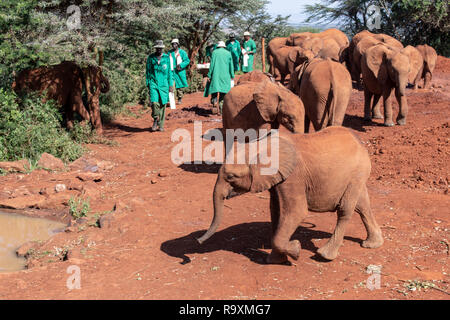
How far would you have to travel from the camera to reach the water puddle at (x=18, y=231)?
6.57 m

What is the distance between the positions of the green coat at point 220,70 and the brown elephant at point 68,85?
2.52 m

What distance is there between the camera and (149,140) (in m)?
11.8

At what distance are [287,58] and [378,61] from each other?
6.35 metres

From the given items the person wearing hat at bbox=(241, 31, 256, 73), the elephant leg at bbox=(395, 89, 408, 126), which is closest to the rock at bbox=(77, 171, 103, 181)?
the elephant leg at bbox=(395, 89, 408, 126)

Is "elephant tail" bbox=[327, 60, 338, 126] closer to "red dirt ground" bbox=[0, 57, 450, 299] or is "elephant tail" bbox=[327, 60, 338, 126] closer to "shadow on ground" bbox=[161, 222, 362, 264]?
"red dirt ground" bbox=[0, 57, 450, 299]

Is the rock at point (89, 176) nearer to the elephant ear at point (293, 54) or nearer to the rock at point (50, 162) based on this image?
the rock at point (50, 162)

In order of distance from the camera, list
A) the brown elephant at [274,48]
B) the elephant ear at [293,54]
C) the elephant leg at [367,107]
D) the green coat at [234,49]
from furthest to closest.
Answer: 1. the brown elephant at [274,48]
2. the green coat at [234,49]
3. the elephant ear at [293,54]
4. the elephant leg at [367,107]

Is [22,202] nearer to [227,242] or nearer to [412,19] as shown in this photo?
[227,242]

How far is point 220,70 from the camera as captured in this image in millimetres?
12539

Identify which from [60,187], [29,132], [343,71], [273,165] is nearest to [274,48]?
[343,71]

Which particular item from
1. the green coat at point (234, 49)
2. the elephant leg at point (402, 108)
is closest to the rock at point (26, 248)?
the elephant leg at point (402, 108)

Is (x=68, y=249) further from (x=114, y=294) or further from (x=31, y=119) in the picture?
(x=31, y=119)

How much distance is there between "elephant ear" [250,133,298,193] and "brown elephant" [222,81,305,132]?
6.32ft

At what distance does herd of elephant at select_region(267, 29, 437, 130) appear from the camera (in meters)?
8.97
